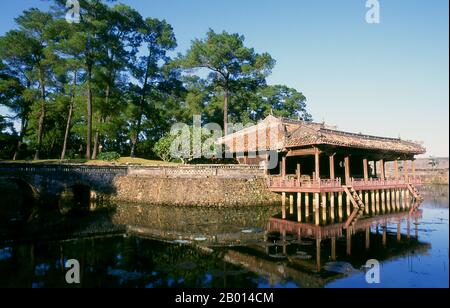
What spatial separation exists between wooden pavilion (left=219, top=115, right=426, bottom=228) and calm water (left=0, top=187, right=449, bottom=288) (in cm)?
486

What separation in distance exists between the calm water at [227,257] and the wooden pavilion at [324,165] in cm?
486

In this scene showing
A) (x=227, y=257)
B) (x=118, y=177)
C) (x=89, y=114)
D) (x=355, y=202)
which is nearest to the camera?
(x=227, y=257)

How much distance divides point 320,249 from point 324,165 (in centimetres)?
1807

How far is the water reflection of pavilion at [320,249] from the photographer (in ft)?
34.5

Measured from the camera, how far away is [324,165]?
30031 millimetres

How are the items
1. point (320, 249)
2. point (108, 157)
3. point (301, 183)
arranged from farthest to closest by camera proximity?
1. point (108, 157)
2. point (301, 183)
3. point (320, 249)

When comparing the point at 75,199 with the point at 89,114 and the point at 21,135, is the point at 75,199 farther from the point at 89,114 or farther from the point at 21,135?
the point at 21,135

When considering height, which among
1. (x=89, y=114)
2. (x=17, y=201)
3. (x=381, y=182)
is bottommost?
(x=17, y=201)

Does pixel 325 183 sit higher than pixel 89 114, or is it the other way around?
pixel 89 114

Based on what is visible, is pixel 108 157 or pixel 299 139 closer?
pixel 299 139

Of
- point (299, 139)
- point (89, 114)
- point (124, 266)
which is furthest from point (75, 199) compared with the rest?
point (299, 139)

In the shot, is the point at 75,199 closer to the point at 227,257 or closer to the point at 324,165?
the point at 227,257
